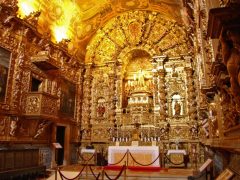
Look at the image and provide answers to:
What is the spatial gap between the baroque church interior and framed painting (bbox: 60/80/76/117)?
0.21ft

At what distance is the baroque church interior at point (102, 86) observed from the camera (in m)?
10.2

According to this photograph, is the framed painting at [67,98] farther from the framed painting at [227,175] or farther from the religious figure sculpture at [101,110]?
the framed painting at [227,175]

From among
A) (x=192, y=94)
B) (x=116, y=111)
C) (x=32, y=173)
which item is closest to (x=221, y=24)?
(x=32, y=173)

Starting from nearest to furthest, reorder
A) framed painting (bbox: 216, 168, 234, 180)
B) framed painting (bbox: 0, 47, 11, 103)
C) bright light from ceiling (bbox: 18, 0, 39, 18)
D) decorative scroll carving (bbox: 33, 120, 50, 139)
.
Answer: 1. framed painting (bbox: 216, 168, 234, 180)
2. framed painting (bbox: 0, 47, 11, 103)
3. bright light from ceiling (bbox: 18, 0, 39, 18)
4. decorative scroll carving (bbox: 33, 120, 50, 139)

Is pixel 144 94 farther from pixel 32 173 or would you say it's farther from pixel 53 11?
pixel 32 173

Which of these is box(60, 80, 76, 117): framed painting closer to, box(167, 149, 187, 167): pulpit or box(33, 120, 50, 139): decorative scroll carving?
box(33, 120, 50, 139): decorative scroll carving

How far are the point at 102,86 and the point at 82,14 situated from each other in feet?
16.3

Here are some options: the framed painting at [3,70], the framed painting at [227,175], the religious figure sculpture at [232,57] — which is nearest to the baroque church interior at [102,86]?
the framed painting at [3,70]

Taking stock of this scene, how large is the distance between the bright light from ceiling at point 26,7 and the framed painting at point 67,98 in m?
4.39

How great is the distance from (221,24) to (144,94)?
474 inches

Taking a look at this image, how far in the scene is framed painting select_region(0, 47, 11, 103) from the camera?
9.48 m

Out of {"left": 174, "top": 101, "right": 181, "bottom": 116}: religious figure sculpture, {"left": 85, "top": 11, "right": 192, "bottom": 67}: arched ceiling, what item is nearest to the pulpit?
{"left": 174, "top": 101, "right": 181, "bottom": 116}: religious figure sculpture

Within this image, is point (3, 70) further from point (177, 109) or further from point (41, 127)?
point (177, 109)

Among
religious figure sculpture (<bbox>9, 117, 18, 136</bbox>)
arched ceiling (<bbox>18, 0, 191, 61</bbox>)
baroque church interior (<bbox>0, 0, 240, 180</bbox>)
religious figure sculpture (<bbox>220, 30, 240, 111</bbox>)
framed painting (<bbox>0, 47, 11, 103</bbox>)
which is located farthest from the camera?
arched ceiling (<bbox>18, 0, 191, 61</bbox>)
